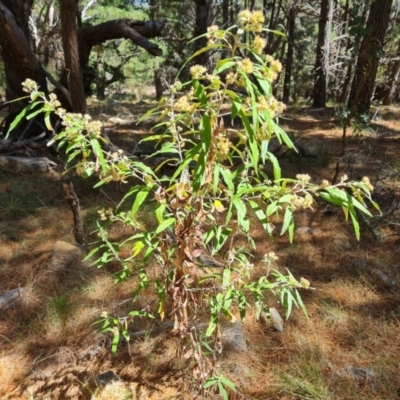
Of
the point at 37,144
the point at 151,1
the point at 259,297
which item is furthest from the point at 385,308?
the point at 151,1

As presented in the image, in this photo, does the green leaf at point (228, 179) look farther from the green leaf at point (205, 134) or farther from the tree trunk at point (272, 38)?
the tree trunk at point (272, 38)

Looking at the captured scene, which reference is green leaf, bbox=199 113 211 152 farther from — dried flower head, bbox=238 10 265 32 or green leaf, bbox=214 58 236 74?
dried flower head, bbox=238 10 265 32

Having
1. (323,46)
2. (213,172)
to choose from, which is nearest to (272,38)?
(323,46)

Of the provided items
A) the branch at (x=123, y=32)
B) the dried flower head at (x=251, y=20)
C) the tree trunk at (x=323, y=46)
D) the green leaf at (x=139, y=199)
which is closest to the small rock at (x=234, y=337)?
the green leaf at (x=139, y=199)

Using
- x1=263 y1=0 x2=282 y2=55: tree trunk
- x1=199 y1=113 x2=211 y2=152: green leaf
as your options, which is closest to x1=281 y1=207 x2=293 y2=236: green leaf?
x1=199 y1=113 x2=211 y2=152: green leaf

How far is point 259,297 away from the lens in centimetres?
177

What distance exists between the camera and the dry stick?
131 inches

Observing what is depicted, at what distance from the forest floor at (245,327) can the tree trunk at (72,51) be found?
73.1 inches

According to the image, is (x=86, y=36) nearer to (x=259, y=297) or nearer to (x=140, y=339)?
(x=140, y=339)

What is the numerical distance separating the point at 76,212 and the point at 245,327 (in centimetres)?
196

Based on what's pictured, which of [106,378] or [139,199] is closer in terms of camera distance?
[139,199]

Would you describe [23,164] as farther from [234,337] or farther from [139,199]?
[139,199]

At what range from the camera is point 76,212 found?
3426 mm

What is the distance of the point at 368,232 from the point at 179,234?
3.14m
